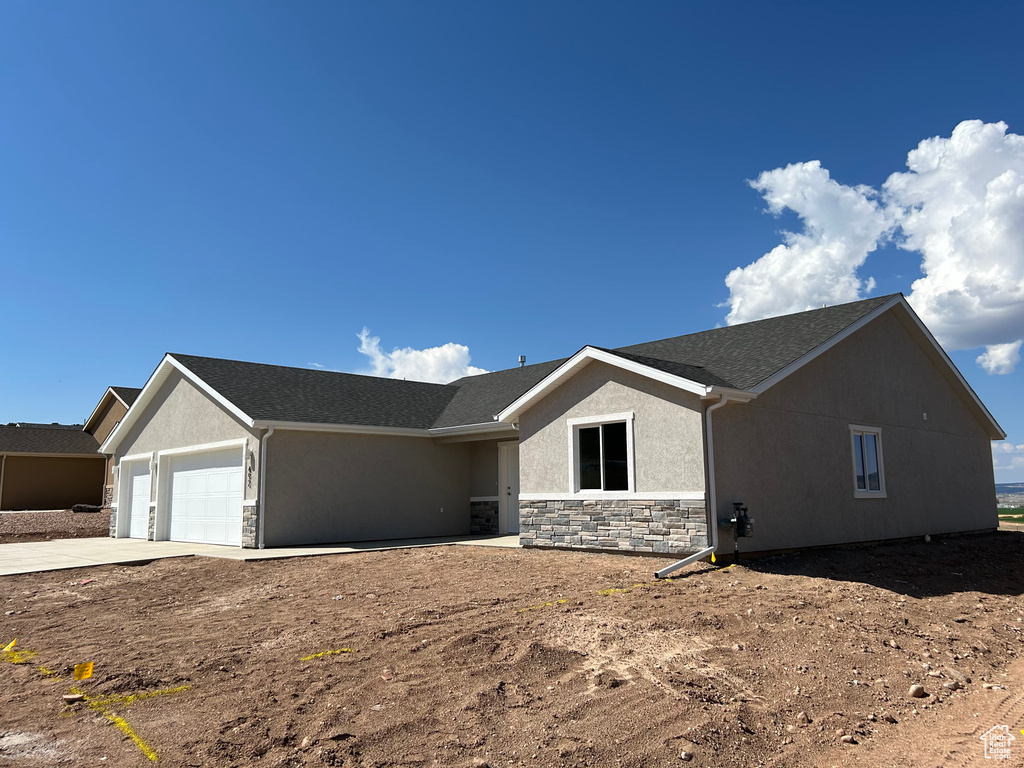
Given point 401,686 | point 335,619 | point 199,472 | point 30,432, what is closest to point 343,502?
point 199,472


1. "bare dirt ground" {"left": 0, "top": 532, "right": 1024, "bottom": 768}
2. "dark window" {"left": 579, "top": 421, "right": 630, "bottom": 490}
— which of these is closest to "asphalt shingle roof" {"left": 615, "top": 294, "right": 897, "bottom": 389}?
"dark window" {"left": 579, "top": 421, "right": 630, "bottom": 490}

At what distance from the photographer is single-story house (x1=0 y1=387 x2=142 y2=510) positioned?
3130 cm

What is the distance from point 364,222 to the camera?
16422 millimetres

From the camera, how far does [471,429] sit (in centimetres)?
1633

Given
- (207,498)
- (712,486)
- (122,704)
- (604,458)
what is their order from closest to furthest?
(122,704)
(712,486)
(604,458)
(207,498)

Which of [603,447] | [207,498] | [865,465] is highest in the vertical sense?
[603,447]

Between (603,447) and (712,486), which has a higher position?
(603,447)

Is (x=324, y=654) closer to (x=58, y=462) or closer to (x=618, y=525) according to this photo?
(x=618, y=525)

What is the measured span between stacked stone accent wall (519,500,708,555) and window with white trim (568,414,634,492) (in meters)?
0.35

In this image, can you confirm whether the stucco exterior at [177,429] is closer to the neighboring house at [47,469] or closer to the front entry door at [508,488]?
the front entry door at [508,488]

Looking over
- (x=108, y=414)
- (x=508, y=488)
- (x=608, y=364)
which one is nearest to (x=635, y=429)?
(x=608, y=364)

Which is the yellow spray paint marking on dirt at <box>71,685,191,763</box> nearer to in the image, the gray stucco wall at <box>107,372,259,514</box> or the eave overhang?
the eave overhang

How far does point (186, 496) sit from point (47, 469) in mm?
20430

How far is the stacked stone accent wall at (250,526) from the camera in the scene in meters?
14.4
